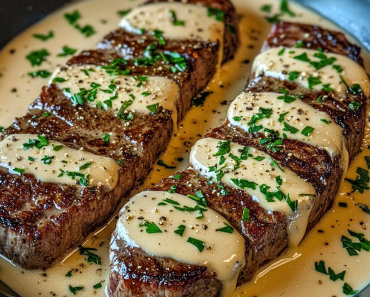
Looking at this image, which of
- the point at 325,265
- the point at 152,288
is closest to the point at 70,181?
the point at 152,288

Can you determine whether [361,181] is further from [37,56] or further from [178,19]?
[37,56]

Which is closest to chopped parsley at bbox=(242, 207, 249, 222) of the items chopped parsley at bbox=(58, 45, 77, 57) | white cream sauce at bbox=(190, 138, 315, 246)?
white cream sauce at bbox=(190, 138, 315, 246)

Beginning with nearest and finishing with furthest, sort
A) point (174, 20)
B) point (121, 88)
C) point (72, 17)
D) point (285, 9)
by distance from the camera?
point (121, 88) → point (174, 20) → point (72, 17) → point (285, 9)

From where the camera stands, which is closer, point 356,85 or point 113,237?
point 113,237

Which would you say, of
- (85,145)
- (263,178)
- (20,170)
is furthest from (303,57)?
(20,170)

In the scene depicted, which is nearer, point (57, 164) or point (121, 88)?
point (57, 164)

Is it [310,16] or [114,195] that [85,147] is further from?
[310,16]

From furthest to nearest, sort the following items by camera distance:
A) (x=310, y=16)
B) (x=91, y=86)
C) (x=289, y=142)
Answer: (x=310, y=16) < (x=91, y=86) < (x=289, y=142)

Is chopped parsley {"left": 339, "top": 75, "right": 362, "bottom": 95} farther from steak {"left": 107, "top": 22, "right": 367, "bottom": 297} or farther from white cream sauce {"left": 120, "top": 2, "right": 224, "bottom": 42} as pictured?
white cream sauce {"left": 120, "top": 2, "right": 224, "bottom": 42}
